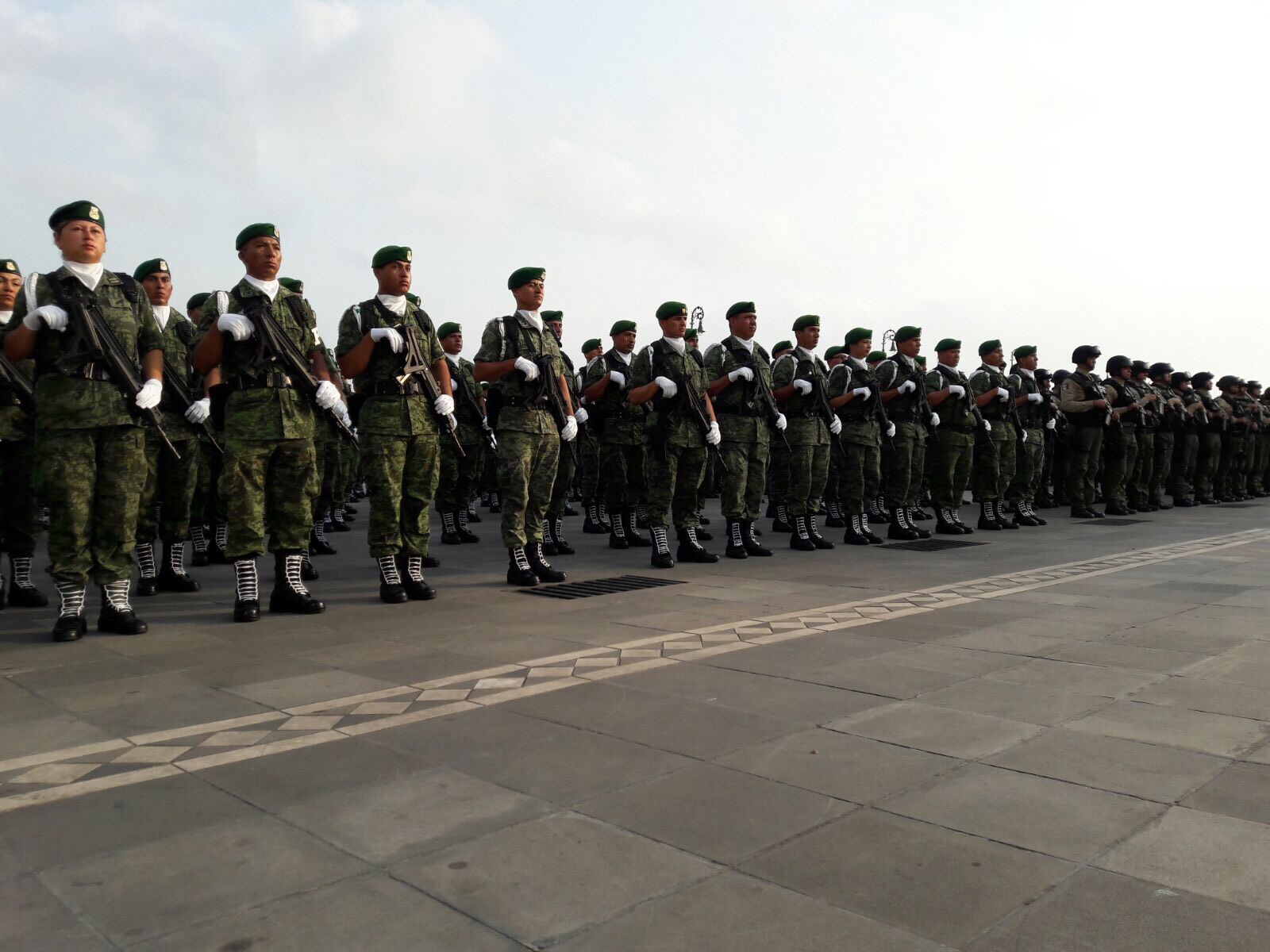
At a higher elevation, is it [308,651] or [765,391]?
[765,391]

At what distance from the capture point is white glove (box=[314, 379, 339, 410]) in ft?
20.5

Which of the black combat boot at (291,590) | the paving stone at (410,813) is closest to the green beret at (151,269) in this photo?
the black combat boot at (291,590)

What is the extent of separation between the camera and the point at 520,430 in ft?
25.2

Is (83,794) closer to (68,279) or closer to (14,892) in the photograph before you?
(14,892)

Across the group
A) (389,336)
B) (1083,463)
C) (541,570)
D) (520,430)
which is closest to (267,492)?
(389,336)

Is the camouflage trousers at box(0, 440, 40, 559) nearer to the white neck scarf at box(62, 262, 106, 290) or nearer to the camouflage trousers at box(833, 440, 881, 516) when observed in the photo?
the white neck scarf at box(62, 262, 106, 290)

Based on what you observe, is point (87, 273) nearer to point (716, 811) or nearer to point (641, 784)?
point (641, 784)

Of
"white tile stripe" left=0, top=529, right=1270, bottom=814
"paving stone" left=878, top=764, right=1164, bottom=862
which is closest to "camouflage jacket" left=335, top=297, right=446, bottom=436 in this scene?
"white tile stripe" left=0, top=529, right=1270, bottom=814

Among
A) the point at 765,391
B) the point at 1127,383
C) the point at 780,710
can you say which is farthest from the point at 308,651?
the point at 1127,383

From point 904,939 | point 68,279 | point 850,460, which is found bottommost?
point 904,939

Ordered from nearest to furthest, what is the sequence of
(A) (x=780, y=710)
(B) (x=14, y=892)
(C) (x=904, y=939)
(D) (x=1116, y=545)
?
1. (C) (x=904, y=939)
2. (B) (x=14, y=892)
3. (A) (x=780, y=710)
4. (D) (x=1116, y=545)

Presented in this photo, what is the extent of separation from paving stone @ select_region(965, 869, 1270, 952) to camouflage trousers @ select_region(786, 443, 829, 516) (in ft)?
25.8

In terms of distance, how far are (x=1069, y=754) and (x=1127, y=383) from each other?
47.7 ft

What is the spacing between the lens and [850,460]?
35.9 ft
